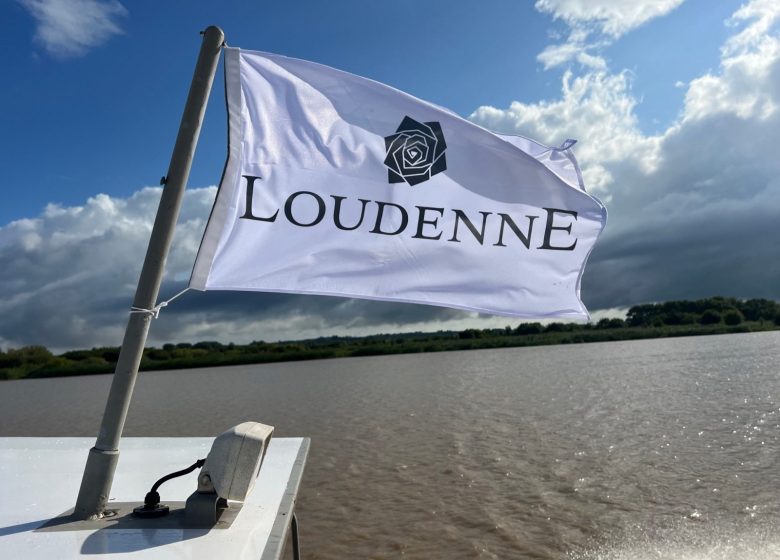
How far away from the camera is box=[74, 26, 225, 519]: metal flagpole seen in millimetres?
3441

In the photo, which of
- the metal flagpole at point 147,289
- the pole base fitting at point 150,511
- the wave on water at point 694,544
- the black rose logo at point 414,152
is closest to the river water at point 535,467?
the wave on water at point 694,544

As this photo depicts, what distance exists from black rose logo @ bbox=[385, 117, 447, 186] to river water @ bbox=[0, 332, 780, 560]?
4.12 meters

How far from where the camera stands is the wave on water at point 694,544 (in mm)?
6152

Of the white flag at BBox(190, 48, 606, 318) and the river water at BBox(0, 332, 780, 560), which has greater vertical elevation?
the white flag at BBox(190, 48, 606, 318)

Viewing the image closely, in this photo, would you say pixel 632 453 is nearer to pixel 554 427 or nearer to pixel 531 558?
pixel 554 427

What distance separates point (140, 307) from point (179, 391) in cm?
2919

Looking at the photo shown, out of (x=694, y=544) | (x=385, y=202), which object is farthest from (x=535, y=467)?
(x=385, y=202)

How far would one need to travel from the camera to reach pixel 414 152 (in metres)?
4.13

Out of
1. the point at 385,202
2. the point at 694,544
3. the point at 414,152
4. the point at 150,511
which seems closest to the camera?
the point at 150,511

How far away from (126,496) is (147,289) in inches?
52.4

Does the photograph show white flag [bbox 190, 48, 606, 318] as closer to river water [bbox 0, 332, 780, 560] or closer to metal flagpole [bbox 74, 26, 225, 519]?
metal flagpole [bbox 74, 26, 225, 519]

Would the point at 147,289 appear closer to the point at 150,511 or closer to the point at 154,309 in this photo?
the point at 154,309

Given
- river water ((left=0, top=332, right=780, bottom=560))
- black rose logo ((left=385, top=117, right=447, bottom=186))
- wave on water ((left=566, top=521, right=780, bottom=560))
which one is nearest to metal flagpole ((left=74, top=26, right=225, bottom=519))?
black rose logo ((left=385, top=117, right=447, bottom=186))

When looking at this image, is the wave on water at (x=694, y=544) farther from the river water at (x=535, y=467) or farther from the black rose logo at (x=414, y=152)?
the black rose logo at (x=414, y=152)
